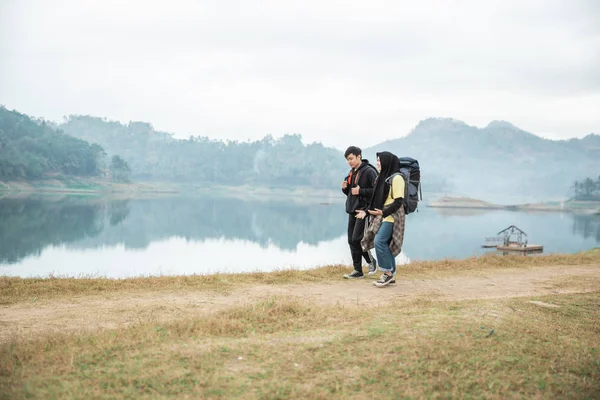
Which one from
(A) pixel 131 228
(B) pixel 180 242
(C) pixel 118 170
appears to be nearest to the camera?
(B) pixel 180 242

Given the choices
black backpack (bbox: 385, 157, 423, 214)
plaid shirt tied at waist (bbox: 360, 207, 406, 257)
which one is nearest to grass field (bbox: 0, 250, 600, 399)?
plaid shirt tied at waist (bbox: 360, 207, 406, 257)

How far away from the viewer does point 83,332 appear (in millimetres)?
4340

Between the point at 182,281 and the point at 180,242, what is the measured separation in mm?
26829

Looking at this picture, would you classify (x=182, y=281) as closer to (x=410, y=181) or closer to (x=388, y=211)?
(x=388, y=211)

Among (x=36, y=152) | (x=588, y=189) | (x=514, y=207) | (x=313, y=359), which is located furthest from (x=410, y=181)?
(x=514, y=207)

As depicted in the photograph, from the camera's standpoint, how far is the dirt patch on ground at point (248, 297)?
4.99m

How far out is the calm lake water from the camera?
2148cm

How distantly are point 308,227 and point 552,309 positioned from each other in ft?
146

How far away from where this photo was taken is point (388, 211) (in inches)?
261

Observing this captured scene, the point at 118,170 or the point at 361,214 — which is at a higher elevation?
the point at 118,170

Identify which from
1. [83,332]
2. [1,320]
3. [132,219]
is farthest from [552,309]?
[132,219]

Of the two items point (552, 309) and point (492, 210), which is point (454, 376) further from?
point (492, 210)

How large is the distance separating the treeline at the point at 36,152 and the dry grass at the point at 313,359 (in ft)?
255

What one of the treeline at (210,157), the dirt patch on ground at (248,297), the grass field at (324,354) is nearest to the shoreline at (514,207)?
the treeline at (210,157)
